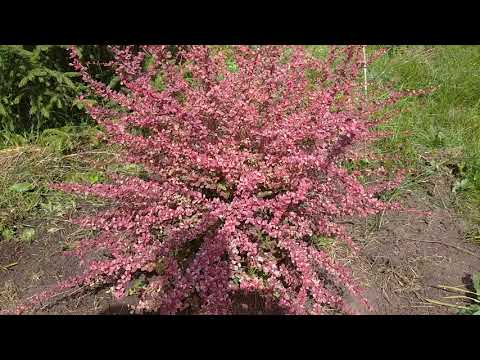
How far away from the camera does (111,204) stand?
342cm

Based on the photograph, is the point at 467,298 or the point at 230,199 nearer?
the point at 467,298

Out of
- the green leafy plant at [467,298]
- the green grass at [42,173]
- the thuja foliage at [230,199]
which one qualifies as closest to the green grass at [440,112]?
the green leafy plant at [467,298]

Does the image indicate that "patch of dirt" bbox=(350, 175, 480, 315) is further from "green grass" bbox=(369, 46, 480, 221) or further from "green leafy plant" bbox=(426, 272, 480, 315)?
"green grass" bbox=(369, 46, 480, 221)

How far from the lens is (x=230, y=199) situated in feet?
9.59

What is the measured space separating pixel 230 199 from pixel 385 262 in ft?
4.23

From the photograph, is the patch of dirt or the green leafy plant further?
the patch of dirt

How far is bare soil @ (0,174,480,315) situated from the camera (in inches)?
110

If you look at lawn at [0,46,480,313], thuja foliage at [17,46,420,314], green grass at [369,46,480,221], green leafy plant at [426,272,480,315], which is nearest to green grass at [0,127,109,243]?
lawn at [0,46,480,313]

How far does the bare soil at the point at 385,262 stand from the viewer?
2.79 metres

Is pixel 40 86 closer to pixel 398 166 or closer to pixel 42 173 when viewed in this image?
pixel 42 173

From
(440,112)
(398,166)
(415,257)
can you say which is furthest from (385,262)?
(440,112)

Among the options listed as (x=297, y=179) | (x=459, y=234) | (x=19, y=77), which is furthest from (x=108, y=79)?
(x=459, y=234)

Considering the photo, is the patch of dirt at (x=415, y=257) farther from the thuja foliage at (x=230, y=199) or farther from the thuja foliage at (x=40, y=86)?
the thuja foliage at (x=40, y=86)

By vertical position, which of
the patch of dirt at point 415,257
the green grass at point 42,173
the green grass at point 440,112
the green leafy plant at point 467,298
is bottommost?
the green leafy plant at point 467,298
